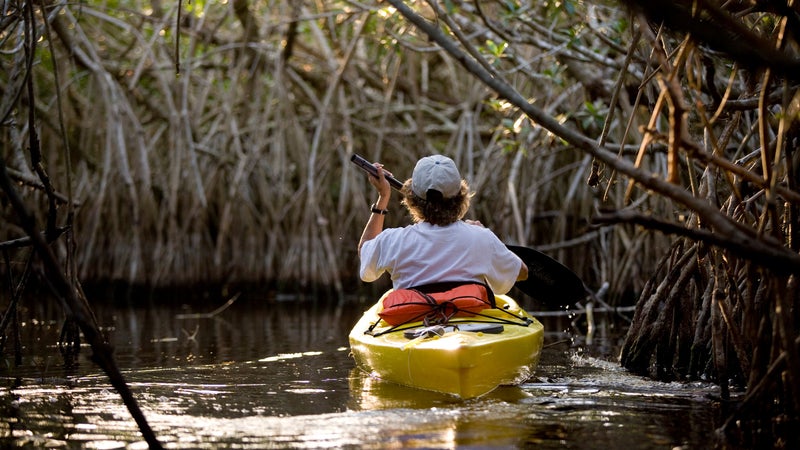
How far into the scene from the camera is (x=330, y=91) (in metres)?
10.8

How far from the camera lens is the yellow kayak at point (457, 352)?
4.41m

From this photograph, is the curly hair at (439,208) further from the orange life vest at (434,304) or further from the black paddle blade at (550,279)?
the black paddle blade at (550,279)

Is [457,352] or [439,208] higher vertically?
[439,208]

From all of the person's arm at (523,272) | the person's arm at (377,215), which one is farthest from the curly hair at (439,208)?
the person's arm at (523,272)

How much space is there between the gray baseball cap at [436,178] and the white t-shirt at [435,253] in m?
0.17

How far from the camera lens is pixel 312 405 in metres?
4.49

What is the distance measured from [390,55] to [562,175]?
232 centimetres

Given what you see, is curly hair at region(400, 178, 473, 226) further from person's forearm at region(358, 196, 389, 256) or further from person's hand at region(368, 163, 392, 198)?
person's hand at region(368, 163, 392, 198)

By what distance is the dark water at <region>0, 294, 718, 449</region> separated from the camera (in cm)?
369

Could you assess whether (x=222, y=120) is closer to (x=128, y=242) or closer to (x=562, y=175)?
(x=128, y=242)

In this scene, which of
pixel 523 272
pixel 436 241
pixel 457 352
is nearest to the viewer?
Answer: pixel 457 352

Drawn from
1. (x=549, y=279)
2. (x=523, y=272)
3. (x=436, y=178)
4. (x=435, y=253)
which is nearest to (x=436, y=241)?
(x=435, y=253)

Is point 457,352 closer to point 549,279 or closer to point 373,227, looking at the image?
point 373,227

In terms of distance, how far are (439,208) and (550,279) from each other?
1.31m
